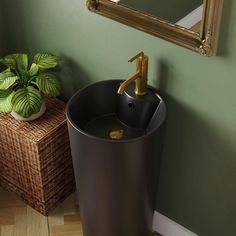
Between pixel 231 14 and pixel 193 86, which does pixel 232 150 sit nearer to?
pixel 193 86

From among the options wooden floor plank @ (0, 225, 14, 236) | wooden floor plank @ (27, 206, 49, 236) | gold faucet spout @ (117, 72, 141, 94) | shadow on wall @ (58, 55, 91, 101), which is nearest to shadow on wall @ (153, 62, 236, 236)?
gold faucet spout @ (117, 72, 141, 94)

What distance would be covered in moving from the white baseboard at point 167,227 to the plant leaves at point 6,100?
32.4 inches

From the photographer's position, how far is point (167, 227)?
2227 mm

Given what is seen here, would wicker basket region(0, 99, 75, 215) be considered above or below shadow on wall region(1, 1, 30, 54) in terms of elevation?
below

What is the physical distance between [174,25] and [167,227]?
0.99m

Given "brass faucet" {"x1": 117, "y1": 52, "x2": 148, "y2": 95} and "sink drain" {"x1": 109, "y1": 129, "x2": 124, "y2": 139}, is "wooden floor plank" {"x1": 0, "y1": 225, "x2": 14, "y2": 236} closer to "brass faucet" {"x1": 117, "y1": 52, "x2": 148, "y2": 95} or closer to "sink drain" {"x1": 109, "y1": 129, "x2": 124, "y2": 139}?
"sink drain" {"x1": 109, "y1": 129, "x2": 124, "y2": 139}

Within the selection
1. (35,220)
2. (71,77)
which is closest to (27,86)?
(71,77)

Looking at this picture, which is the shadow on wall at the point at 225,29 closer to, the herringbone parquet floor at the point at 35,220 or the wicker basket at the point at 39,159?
the wicker basket at the point at 39,159

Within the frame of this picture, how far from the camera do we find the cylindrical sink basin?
5.52ft

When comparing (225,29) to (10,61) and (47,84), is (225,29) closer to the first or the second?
(47,84)

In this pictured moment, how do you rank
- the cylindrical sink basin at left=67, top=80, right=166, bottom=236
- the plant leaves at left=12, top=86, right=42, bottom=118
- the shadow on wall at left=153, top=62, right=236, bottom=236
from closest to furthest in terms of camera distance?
the cylindrical sink basin at left=67, top=80, right=166, bottom=236 → the shadow on wall at left=153, top=62, right=236, bottom=236 → the plant leaves at left=12, top=86, right=42, bottom=118

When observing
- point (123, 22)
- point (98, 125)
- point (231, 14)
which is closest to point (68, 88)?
point (98, 125)

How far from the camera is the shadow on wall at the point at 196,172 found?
1816mm

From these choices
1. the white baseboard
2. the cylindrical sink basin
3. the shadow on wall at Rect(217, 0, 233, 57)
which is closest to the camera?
the shadow on wall at Rect(217, 0, 233, 57)
